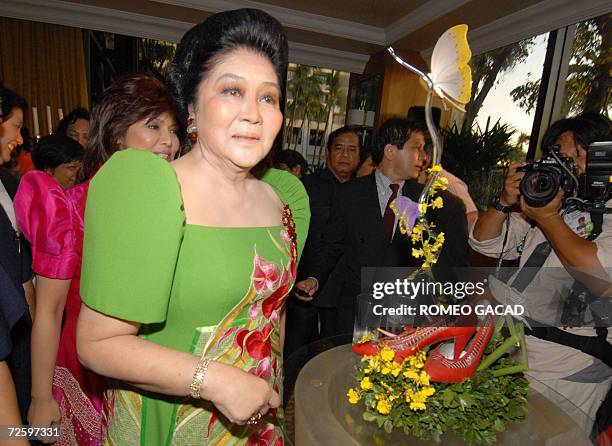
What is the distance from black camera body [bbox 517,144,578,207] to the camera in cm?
139

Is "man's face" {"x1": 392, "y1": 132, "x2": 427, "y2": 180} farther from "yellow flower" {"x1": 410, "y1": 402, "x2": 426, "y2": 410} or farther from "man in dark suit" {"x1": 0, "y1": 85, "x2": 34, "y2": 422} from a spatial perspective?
"man in dark suit" {"x1": 0, "y1": 85, "x2": 34, "y2": 422}

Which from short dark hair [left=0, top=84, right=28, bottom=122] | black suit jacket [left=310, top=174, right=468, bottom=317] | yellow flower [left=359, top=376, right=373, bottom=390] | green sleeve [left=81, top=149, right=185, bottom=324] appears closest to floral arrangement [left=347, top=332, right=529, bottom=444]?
yellow flower [left=359, top=376, right=373, bottom=390]

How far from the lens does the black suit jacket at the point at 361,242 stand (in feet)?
7.35

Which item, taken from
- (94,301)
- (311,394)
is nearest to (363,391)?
(311,394)

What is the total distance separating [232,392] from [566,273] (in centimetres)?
126

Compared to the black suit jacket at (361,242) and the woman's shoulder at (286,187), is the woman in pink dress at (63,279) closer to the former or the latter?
the woman's shoulder at (286,187)

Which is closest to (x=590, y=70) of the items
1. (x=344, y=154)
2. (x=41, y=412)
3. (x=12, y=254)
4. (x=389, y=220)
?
(x=344, y=154)

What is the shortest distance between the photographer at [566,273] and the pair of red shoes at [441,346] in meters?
0.42

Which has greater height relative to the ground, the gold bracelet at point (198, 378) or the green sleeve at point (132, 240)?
A: the green sleeve at point (132, 240)

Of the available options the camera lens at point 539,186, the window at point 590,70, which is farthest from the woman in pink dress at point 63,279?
the window at point 590,70

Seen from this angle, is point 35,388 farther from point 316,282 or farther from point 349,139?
point 349,139

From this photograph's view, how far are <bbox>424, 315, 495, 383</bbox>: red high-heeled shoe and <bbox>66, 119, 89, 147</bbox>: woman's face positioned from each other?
3000 mm

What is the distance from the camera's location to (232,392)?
0.71 m

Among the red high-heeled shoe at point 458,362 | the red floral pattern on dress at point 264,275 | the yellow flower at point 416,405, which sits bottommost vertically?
the yellow flower at point 416,405
